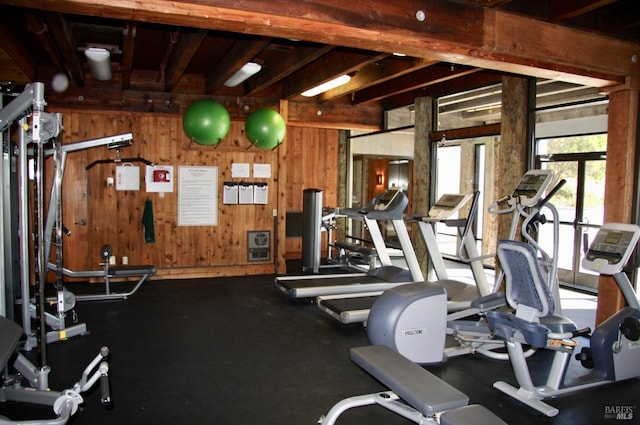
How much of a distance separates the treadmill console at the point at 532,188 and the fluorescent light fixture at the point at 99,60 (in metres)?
4.20

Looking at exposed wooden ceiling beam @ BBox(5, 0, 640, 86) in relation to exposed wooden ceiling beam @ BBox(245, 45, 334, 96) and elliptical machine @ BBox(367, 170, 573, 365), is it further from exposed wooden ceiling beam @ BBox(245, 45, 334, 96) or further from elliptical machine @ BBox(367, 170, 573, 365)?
exposed wooden ceiling beam @ BBox(245, 45, 334, 96)

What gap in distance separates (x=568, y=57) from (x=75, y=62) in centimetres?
484

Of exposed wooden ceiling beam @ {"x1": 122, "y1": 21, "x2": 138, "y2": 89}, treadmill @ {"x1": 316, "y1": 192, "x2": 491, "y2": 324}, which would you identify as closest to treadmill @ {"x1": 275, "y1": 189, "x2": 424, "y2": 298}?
treadmill @ {"x1": 316, "y1": 192, "x2": 491, "y2": 324}

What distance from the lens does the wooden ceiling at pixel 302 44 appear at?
8.80 ft

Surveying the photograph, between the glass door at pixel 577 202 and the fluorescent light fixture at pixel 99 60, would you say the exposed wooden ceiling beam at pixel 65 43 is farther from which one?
the glass door at pixel 577 202

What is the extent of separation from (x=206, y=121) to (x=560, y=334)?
4.57 m

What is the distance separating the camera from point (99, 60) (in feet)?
16.3

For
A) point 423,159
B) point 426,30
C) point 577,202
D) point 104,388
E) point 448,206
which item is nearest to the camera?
point 104,388

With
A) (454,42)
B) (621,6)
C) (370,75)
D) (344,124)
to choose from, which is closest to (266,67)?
(370,75)

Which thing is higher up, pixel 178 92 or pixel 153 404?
pixel 178 92

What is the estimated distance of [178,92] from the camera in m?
6.64

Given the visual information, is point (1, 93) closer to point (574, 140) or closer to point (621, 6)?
point (621, 6)

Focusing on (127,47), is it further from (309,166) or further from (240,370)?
(309,166)

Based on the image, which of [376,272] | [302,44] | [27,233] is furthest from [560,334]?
[302,44]
